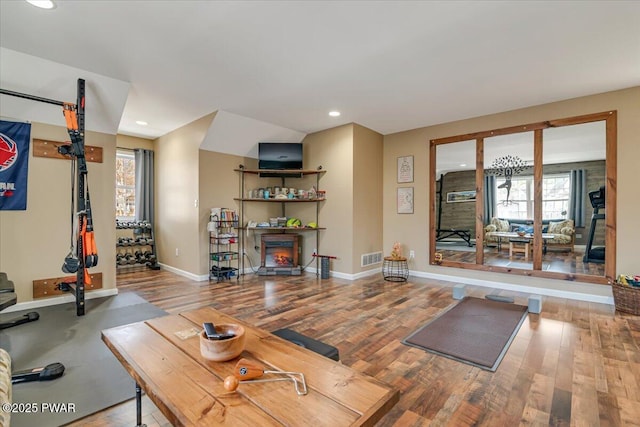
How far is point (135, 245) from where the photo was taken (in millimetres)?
5996

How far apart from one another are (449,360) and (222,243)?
3.99m

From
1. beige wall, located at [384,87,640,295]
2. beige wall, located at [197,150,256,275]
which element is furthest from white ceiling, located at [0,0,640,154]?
beige wall, located at [197,150,256,275]

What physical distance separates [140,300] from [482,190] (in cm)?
532

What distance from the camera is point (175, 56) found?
2.96 meters

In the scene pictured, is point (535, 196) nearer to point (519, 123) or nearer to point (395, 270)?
point (519, 123)

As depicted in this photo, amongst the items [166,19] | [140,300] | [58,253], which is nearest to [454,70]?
[166,19]

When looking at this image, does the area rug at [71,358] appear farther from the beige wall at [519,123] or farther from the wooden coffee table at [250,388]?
the beige wall at [519,123]

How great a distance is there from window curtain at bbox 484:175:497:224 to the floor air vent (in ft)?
6.32

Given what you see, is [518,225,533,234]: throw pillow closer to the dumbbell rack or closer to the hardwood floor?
the hardwood floor

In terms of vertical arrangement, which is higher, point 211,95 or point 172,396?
point 211,95

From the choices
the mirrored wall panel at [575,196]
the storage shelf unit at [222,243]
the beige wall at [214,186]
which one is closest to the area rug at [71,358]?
the storage shelf unit at [222,243]

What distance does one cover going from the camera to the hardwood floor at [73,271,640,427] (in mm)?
1685

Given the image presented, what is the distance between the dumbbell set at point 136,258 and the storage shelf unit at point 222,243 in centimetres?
174

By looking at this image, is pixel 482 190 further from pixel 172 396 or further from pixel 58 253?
pixel 58 253
